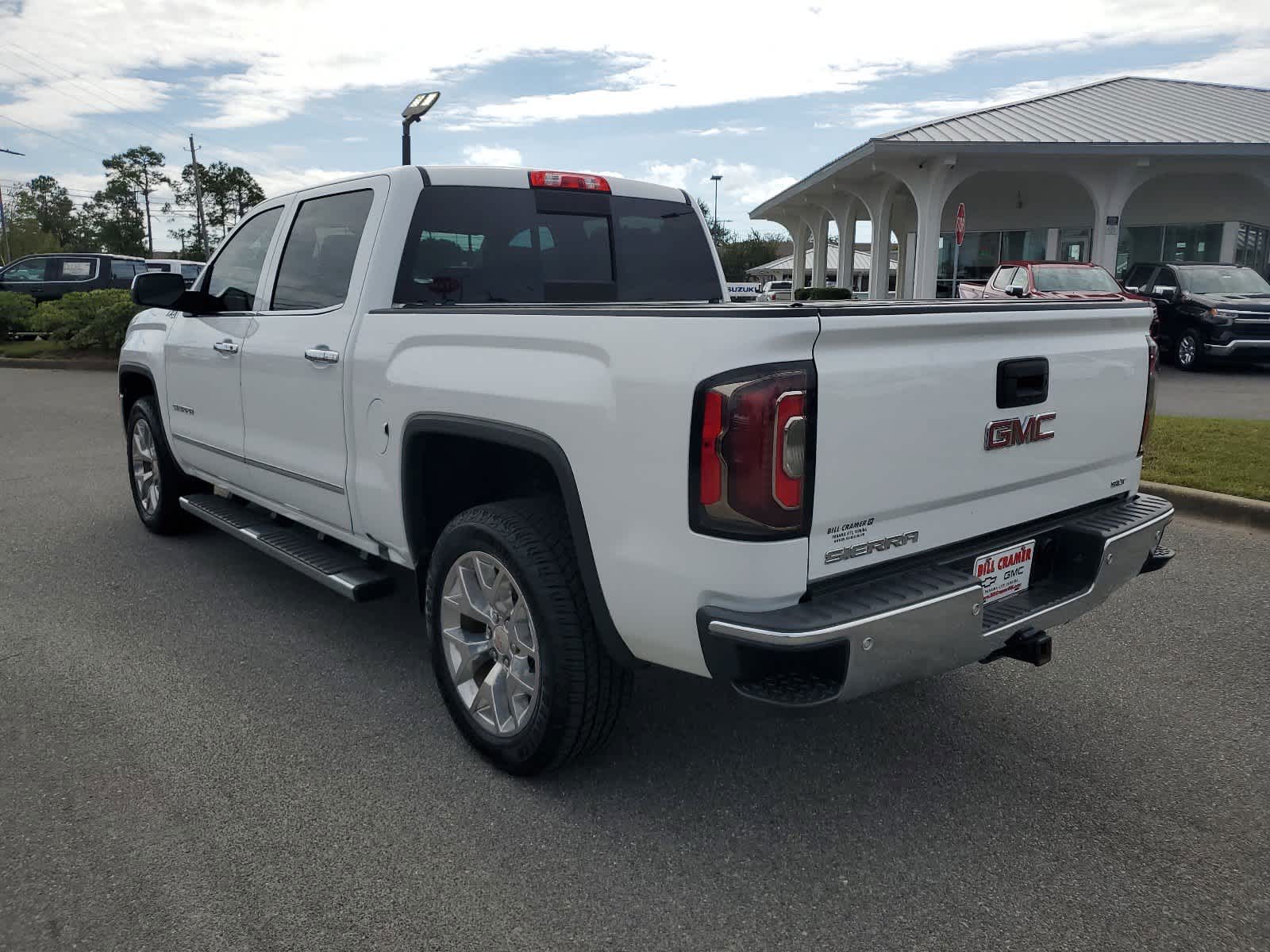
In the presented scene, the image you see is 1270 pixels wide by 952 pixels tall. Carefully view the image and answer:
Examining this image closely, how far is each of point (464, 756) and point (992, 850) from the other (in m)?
1.71

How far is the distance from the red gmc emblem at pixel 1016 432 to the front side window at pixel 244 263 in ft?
11.4

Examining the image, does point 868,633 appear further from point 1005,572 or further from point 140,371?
point 140,371

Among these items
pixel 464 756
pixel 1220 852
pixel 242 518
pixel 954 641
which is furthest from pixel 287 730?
pixel 1220 852

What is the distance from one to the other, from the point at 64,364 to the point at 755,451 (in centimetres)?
1975

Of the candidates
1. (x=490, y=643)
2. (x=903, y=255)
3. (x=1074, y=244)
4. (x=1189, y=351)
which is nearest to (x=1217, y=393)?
(x=1189, y=351)

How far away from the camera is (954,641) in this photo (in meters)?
2.71

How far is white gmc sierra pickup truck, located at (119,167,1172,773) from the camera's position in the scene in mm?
2518

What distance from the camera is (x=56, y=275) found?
24.1 metres

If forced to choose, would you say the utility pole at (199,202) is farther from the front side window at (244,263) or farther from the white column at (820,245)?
the front side window at (244,263)

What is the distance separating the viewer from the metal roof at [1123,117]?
20672mm

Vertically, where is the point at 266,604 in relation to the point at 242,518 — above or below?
below

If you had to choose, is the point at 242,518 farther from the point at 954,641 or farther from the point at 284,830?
the point at 954,641

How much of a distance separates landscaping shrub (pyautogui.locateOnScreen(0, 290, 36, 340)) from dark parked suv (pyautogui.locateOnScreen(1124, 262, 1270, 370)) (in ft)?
73.0

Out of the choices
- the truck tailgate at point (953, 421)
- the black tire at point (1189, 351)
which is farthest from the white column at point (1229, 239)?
the truck tailgate at point (953, 421)
